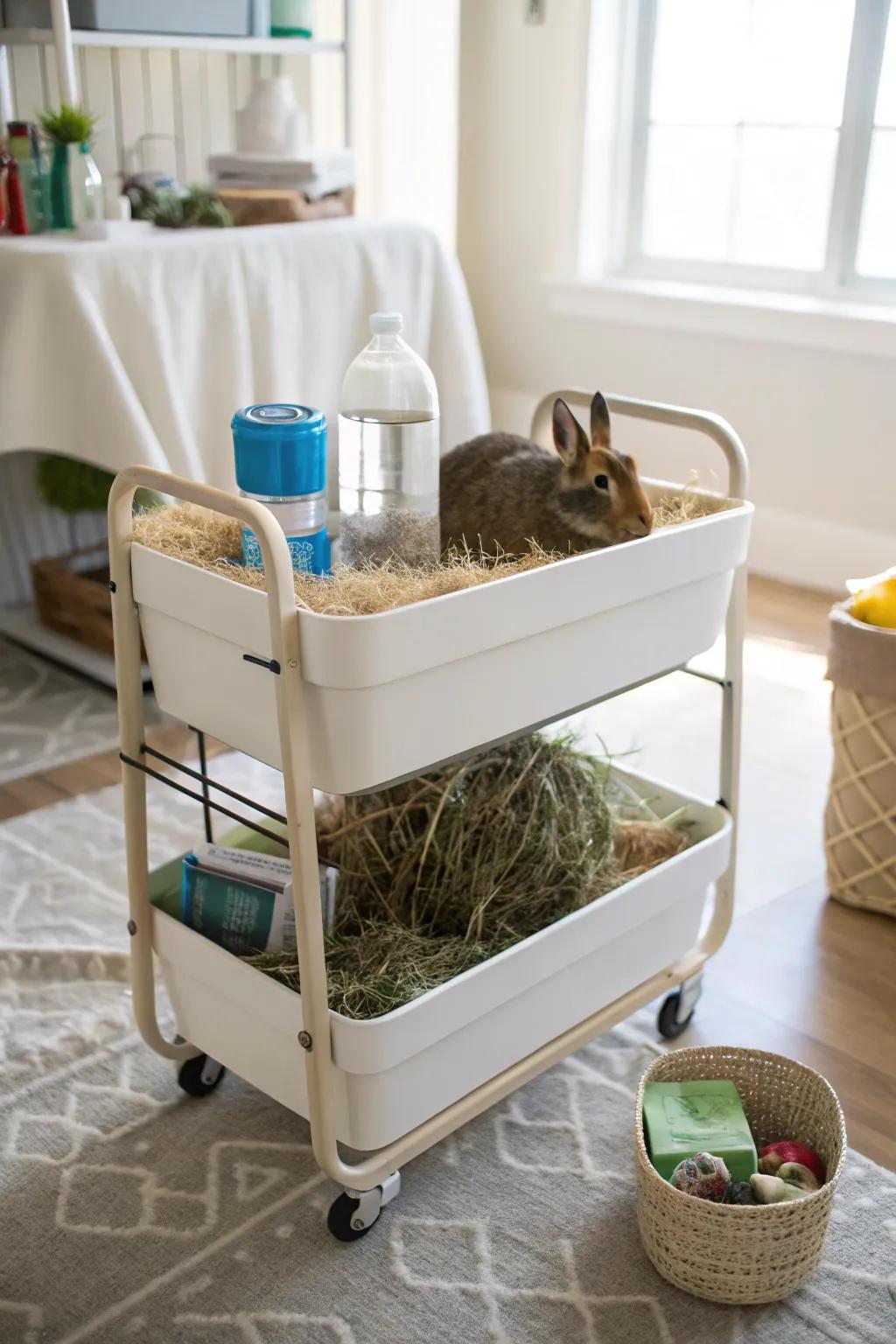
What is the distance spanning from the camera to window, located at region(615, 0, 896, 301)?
10.0 ft

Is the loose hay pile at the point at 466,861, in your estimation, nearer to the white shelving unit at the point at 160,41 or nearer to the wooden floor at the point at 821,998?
the wooden floor at the point at 821,998

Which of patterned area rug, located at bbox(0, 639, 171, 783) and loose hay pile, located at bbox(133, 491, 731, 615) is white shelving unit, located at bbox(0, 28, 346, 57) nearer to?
patterned area rug, located at bbox(0, 639, 171, 783)

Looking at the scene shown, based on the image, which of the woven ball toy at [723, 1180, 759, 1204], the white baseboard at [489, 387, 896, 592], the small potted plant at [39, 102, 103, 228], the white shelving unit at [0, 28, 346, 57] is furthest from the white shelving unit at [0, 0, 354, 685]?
the woven ball toy at [723, 1180, 759, 1204]

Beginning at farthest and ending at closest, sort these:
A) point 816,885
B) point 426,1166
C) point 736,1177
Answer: point 816,885, point 426,1166, point 736,1177

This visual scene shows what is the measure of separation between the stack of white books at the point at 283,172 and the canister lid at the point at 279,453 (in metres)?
1.78

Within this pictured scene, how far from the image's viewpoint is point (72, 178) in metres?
2.40

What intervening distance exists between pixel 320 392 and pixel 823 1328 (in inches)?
76.2

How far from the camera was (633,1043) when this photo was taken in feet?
5.10

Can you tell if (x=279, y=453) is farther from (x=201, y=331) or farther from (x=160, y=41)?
(x=160, y=41)

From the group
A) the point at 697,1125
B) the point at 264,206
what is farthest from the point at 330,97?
the point at 697,1125

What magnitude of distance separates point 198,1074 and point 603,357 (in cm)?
256

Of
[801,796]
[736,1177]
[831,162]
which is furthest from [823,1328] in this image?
[831,162]

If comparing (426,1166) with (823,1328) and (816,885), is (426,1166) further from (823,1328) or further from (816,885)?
(816,885)

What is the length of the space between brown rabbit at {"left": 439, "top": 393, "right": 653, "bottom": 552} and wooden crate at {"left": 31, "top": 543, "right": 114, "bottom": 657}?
130 cm
